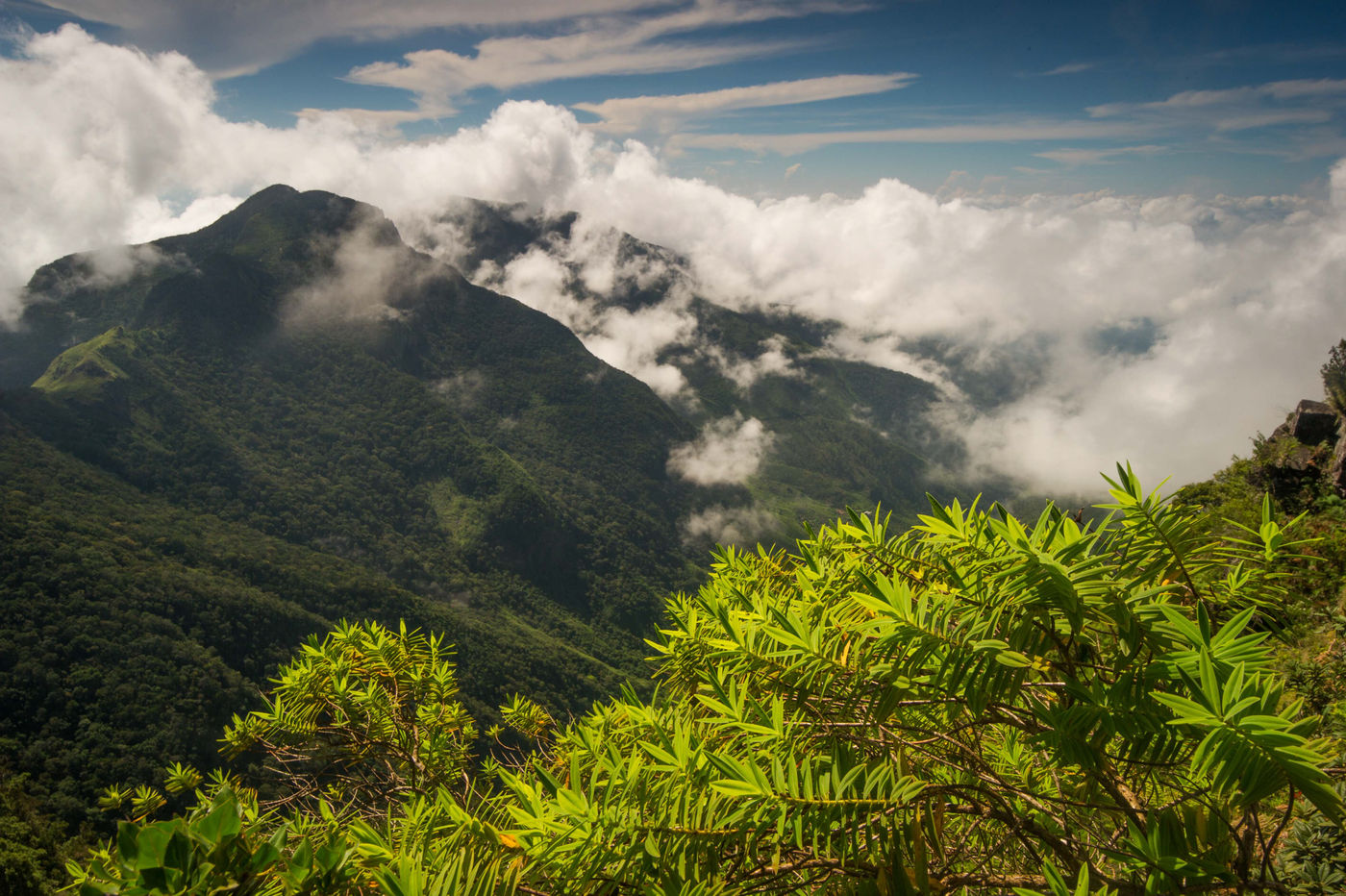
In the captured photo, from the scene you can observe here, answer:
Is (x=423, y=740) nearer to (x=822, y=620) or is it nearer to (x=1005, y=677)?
(x=822, y=620)

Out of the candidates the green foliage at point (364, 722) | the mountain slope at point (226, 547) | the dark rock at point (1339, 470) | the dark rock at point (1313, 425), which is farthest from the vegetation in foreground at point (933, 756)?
the mountain slope at point (226, 547)

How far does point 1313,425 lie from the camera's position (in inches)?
746

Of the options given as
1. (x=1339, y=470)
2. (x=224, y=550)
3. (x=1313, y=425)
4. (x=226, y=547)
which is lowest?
(x=226, y=547)

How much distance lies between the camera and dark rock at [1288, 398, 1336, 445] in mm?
18625

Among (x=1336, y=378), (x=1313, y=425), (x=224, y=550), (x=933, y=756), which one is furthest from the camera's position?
(x=224, y=550)

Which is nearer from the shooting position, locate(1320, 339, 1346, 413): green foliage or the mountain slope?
locate(1320, 339, 1346, 413): green foliage

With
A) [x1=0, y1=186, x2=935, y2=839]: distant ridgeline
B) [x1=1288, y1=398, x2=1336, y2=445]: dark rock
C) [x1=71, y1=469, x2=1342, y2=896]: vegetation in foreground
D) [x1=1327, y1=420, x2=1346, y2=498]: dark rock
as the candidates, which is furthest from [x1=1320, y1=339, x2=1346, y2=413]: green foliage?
[x1=71, y1=469, x2=1342, y2=896]: vegetation in foreground

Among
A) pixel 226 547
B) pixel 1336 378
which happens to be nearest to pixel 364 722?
pixel 1336 378

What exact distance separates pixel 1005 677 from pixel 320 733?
16.9 ft

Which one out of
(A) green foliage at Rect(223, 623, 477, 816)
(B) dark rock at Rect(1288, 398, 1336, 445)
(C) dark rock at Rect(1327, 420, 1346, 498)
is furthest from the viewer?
(B) dark rock at Rect(1288, 398, 1336, 445)

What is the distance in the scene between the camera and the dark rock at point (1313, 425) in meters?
18.6

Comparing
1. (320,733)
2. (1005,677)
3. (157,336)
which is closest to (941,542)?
(1005,677)

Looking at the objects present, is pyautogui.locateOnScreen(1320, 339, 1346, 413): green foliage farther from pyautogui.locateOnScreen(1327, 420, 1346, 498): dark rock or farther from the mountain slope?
the mountain slope

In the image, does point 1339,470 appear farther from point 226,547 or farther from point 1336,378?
point 226,547
